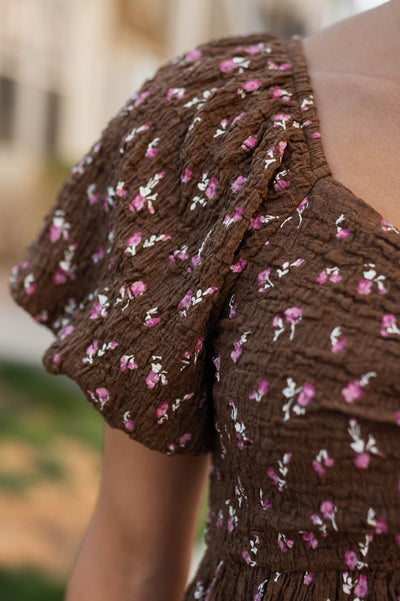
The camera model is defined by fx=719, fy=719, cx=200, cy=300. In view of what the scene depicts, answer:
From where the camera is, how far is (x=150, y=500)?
1.02 meters

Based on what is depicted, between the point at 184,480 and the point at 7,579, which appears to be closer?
the point at 184,480

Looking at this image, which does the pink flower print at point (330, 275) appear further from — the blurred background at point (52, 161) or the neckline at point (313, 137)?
the blurred background at point (52, 161)

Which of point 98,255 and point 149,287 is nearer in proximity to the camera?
point 149,287

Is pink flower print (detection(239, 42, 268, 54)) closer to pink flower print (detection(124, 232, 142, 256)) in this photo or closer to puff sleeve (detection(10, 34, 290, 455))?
puff sleeve (detection(10, 34, 290, 455))

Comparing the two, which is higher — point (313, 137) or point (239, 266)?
point (313, 137)

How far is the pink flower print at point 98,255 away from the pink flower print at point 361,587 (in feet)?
1.78

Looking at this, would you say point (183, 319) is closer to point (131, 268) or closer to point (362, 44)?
point (131, 268)

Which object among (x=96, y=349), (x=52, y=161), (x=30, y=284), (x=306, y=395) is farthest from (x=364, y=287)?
(x=52, y=161)

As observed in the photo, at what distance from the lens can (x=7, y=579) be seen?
3.10 meters

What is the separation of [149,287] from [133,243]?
0.21 feet

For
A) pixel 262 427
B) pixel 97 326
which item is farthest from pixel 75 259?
pixel 262 427

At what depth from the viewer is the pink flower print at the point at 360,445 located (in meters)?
0.75

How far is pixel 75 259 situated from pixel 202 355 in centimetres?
31

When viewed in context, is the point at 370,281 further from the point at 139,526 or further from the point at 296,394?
the point at 139,526
